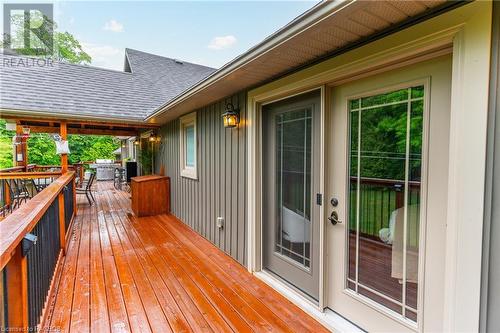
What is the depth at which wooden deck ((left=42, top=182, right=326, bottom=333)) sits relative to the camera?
214 cm

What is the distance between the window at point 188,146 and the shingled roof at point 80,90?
1.87 metres

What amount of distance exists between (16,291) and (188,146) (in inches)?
155

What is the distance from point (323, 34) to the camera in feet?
5.71

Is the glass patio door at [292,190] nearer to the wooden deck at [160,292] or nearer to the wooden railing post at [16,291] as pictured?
the wooden deck at [160,292]

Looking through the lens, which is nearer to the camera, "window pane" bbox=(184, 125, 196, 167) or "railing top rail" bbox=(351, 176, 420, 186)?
"railing top rail" bbox=(351, 176, 420, 186)

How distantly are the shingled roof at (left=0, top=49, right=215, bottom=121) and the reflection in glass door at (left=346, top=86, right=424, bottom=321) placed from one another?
5.89 m

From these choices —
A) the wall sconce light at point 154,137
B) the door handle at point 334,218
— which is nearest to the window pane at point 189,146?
the wall sconce light at point 154,137

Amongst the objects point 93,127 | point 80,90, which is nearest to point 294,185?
point 80,90

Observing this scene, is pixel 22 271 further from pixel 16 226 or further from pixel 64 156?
pixel 64 156

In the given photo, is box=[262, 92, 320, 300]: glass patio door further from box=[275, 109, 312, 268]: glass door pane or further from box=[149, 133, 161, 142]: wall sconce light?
box=[149, 133, 161, 142]: wall sconce light

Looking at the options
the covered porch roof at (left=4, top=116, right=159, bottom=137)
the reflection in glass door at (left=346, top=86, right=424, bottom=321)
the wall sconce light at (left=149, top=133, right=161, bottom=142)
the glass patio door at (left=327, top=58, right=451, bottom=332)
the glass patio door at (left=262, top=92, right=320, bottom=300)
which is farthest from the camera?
the wall sconce light at (left=149, top=133, right=161, bottom=142)

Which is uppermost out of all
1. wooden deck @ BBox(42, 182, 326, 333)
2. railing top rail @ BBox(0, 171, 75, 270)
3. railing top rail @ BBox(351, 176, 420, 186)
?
railing top rail @ BBox(351, 176, 420, 186)

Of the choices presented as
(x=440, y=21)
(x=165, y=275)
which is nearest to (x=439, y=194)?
(x=440, y=21)

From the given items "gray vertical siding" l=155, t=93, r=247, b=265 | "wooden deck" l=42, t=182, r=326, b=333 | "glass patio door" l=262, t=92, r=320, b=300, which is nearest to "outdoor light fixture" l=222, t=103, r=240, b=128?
"gray vertical siding" l=155, t=93, r=247, b=265
